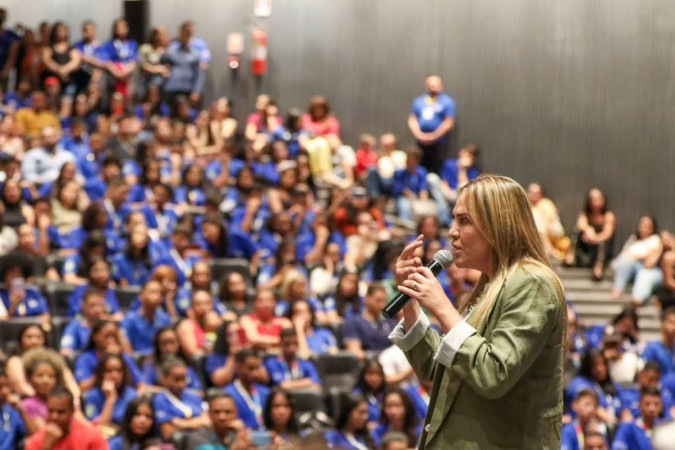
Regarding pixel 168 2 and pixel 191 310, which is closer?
pixel 191 310

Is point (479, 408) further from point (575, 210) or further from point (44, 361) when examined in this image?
point (575, 210)

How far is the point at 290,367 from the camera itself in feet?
24.0

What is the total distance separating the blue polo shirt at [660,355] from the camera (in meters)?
8.05

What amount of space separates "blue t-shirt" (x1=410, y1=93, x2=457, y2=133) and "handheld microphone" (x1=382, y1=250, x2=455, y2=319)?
9602 millimetres

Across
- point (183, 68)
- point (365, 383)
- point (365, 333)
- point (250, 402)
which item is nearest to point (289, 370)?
point (365, 383)

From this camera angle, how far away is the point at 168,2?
14.5 meters

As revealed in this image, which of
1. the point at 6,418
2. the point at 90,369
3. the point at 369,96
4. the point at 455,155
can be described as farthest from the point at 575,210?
the point at 6,418

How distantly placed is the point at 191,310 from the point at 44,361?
5.36ft

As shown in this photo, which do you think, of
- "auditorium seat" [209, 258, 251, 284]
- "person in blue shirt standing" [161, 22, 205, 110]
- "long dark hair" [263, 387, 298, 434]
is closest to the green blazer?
"long dark hair" [263, 387, 298, 434]

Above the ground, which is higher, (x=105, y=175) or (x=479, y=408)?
(x=479, y=408)

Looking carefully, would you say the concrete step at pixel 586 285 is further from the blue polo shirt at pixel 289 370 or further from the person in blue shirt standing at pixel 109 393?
the person in blue shirt standing at pixel 109 393

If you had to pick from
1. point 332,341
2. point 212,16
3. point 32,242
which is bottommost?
point 332,341

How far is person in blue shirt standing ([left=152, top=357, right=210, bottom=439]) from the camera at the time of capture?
629 cm

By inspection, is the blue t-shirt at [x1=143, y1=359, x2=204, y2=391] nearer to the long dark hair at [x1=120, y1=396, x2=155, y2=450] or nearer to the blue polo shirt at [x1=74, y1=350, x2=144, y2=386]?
the blue polo shirt at [x1=74, y1=350, x2=144, y2=386]
